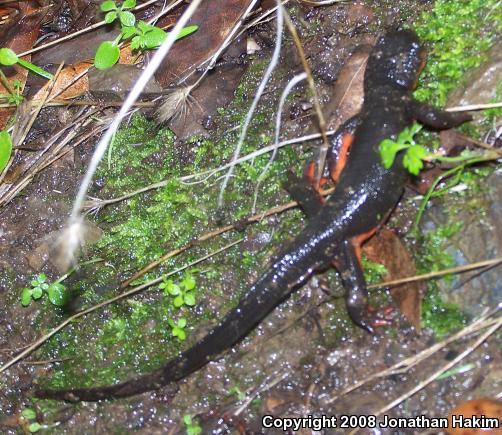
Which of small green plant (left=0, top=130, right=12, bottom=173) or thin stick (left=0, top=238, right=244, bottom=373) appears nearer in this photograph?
thin stick (left=0, top=238, right=244, bottom=373)

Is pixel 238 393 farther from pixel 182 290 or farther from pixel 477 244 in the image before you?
pixel 477 244

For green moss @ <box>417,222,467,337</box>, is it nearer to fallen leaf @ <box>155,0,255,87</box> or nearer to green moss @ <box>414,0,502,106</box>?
green moss @ <box>414,0,502,106</box>

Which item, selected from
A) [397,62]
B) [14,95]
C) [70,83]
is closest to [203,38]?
[70,83]

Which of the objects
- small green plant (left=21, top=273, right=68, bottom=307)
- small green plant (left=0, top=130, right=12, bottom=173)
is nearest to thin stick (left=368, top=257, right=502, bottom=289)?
small green plant (left=21, top=273, right=68, bottom=307)

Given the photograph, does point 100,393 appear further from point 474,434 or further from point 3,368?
point 474,434

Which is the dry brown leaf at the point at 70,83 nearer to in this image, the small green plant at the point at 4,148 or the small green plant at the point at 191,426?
the small green plant at the point at 4,148
